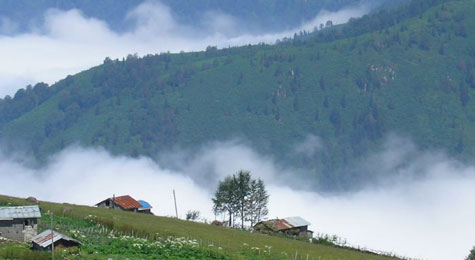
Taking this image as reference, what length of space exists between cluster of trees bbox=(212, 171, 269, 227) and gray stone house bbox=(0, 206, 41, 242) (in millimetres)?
79081

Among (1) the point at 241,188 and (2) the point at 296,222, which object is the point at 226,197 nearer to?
(1) the point at 241,188

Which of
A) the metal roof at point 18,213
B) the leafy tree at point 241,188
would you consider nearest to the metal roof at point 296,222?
the leafy tree at point 241,188

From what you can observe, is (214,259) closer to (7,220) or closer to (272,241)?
(7,220)

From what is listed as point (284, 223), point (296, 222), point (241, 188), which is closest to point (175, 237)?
point (284, 223)

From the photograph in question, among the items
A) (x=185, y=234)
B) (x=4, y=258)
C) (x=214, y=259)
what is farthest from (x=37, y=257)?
(x=185, y=234)

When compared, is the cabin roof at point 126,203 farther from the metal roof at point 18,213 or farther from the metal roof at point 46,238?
the metal roof at point 46,238

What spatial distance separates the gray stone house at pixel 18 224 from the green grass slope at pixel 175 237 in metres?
4.74

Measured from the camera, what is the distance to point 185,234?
10994cm

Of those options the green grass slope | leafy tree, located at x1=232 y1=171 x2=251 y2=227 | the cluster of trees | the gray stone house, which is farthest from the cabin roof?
the gray stone house

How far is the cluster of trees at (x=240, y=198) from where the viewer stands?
164625 millimetres

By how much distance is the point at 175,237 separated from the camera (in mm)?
101875

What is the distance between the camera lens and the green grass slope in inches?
3292

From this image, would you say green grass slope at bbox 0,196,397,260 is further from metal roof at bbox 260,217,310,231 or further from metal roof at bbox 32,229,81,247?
metal roof at bbox 260,217,310,231

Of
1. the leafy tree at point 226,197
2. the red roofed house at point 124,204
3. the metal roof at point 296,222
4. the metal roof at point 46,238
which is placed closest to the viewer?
the metal roof at point 46,238
